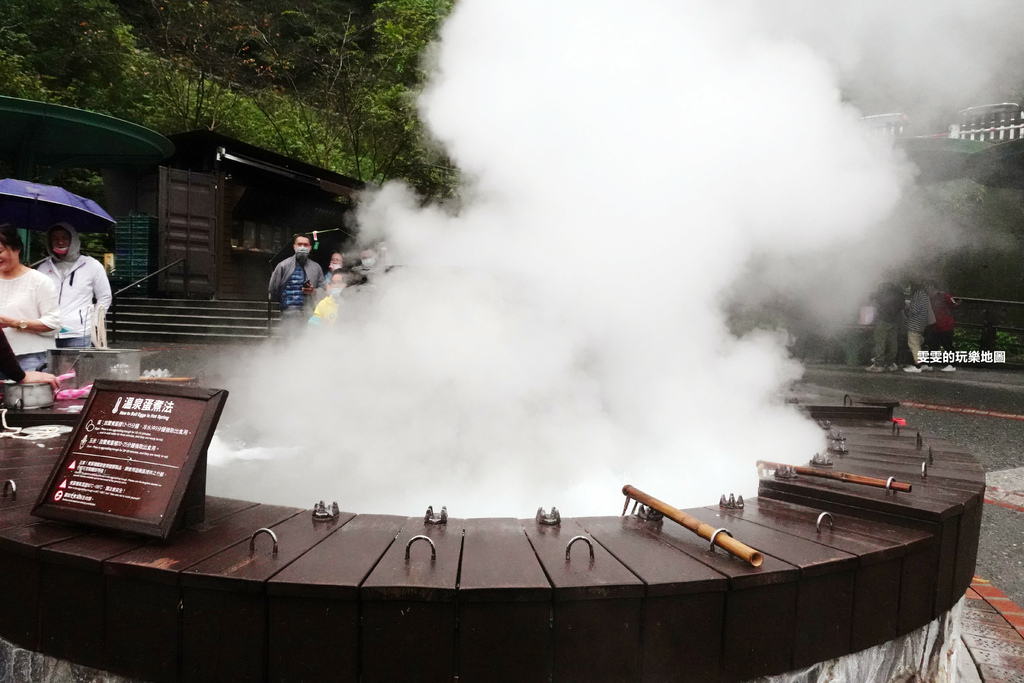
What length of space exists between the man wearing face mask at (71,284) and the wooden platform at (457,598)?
3.90m

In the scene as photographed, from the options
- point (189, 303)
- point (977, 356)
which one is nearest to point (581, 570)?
point (189, 303)

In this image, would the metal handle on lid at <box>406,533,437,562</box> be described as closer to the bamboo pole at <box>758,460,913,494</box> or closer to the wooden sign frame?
the wooden sign frame

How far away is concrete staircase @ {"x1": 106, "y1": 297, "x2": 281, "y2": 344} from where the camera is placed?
12.0 meters

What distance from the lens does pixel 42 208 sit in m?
7.41

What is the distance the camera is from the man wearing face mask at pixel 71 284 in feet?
15.9

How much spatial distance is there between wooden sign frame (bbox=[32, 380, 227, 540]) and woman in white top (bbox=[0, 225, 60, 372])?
264 centimetres

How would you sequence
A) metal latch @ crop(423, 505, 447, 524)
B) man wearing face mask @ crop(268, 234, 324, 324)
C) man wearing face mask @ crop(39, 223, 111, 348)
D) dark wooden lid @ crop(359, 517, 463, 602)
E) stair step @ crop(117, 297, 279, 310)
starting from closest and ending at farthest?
dark wooden lid @ crop(359, 517, 463, 602), metal latch @ crop(423, 505, 447, 524), man wearing face mask @ crop(39, 223, 111, 348), man wearing face mask @ crop(268, 234, 324, 324), stair step @ crop(117, 297, 279, 310)

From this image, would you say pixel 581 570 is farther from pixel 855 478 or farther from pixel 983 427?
pixel 983 427

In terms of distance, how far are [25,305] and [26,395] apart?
4.89 feet

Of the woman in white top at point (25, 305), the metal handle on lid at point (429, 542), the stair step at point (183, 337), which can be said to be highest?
the woman in white top at point (25, 305)

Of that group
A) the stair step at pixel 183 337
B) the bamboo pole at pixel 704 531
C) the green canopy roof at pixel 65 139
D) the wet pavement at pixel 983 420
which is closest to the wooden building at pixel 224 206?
the stair step at pixel 183 337

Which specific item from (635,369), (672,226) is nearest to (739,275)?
(672,226)

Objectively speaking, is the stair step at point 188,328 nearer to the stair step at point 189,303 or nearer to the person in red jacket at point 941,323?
the stair step at point 189,303

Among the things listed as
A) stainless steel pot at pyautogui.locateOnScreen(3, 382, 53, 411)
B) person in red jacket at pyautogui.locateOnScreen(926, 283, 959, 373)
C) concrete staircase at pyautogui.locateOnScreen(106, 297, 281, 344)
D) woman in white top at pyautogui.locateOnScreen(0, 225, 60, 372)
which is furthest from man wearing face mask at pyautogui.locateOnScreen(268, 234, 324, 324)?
person in red jacket at pyautogui.locateOnScreen(926, 283, 959, 373)
